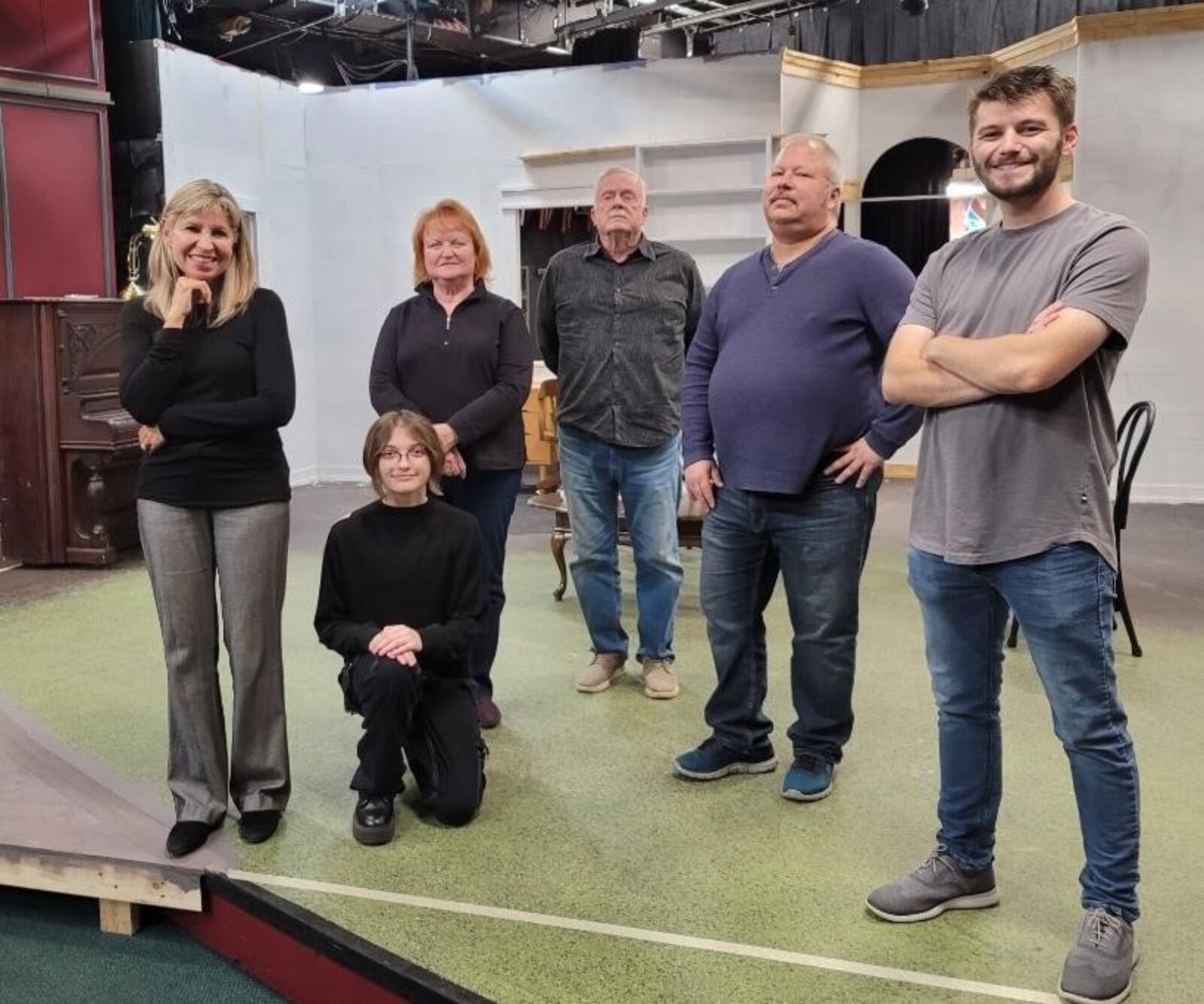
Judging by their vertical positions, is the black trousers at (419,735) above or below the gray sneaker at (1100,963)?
above

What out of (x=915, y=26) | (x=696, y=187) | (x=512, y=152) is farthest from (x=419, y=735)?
(x=915, y=26)

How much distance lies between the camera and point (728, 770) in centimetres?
293

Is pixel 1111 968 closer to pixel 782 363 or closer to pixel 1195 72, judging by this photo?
pixel 782 363

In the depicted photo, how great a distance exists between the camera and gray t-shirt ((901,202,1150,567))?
1798 mm

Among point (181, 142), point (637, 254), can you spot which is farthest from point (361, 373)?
point (637, 254)

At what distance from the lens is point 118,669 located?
3.98m

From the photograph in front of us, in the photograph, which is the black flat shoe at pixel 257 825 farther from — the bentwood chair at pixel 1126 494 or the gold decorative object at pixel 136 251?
the gold decorative object at pixel 136 251

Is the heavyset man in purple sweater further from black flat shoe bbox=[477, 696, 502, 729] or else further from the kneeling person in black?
black flat shoe bbox=[477, 696, 502, 729]

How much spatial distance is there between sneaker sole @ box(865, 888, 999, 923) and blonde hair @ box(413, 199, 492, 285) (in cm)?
187

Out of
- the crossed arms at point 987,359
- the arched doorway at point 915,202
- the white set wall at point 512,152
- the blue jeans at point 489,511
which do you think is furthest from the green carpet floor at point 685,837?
the arched doorway at point 915,202

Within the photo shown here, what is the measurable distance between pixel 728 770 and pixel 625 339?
124cm

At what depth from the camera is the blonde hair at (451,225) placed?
3.12m

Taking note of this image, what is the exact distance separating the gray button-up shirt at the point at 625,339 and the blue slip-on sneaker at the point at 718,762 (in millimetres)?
916

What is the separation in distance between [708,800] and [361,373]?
19.6 feet
